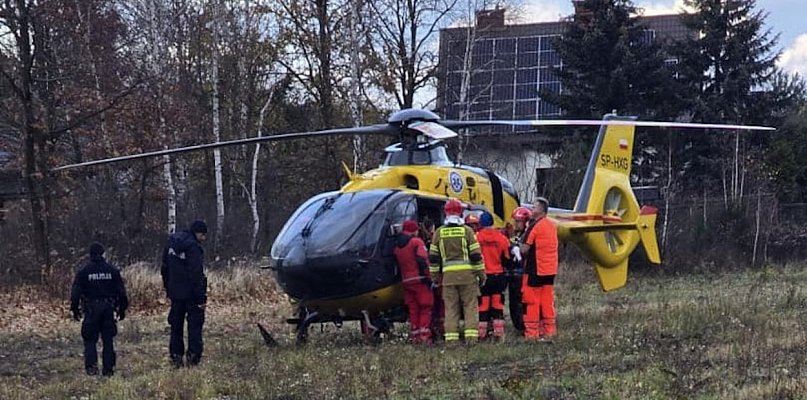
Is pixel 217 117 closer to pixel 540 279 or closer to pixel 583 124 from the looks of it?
pixel 583 124

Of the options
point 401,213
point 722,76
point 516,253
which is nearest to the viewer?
point 516,253

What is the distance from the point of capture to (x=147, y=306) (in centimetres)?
2205

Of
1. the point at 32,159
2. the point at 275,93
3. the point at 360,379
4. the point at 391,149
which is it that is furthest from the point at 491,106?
the point at 360,379

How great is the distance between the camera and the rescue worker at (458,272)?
43.9 feet

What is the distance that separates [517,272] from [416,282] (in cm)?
145

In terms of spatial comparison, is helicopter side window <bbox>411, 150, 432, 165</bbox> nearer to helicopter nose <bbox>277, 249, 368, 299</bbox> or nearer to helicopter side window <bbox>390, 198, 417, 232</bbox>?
helicopter side window <bbox>390, 198, 417, 232</bbox>

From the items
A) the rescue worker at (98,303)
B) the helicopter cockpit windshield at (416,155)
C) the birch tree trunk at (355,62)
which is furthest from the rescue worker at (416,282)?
the birch tree trunk at (355,62)

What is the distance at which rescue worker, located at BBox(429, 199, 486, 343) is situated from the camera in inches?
527

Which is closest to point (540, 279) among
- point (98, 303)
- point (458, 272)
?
point (458, 272)

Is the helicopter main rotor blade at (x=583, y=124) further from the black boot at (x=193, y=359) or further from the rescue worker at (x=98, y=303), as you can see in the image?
the rescue worker at (x=98, y=303)

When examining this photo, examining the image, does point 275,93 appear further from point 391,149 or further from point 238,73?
point 391,149

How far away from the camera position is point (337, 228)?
13836 millimetres

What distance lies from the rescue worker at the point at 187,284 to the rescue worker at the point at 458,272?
2911 millimetres

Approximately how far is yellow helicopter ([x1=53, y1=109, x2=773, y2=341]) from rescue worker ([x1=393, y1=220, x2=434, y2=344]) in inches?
8.8
